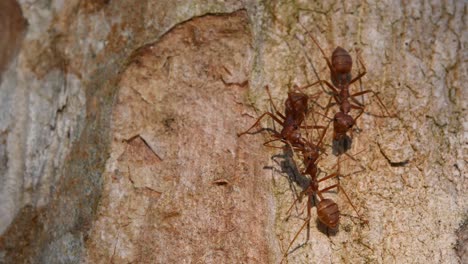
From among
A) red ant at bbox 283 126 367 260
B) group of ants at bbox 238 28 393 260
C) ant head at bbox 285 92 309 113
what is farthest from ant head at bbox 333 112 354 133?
ant head at bbox 285 92 309 113

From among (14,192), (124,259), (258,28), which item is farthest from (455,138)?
(14,192)

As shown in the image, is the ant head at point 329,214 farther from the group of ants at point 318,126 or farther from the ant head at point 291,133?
Answer: the ant head at point 291,133

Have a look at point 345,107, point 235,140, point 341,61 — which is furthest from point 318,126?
point 235,140

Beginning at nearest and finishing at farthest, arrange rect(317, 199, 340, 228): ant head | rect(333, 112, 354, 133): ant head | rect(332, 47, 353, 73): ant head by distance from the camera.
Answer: rect(317, 199, 340, 228): ant head → rect(333, 112, 354, 133): ant head → rect(332, 47, 353, 73): ant head

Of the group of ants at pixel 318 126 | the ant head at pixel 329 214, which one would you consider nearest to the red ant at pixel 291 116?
the group of ants at pixel 318 126

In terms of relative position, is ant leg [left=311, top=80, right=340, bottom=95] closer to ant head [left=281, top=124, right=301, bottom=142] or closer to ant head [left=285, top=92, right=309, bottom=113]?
ant head [left=285, top=92, right=309, bottom=113]

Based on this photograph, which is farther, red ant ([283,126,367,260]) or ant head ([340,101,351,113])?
ant head ([340,101,351,113])

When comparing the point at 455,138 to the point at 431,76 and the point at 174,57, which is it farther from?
the point at 174,57
